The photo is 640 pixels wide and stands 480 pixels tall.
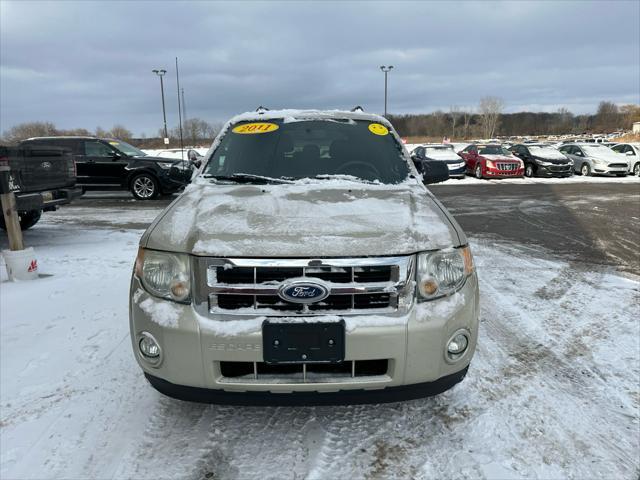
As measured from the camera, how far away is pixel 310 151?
11.8 ft

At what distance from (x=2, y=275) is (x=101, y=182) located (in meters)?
8.02

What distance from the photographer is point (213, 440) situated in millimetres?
2420

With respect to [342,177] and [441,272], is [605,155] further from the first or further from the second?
[441,272]

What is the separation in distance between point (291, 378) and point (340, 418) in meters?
0.65

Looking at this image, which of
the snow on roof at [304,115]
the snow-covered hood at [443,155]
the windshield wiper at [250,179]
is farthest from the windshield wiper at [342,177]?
the snow-covered hood at [443,155]

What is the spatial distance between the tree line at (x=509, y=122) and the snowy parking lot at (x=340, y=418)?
102 m

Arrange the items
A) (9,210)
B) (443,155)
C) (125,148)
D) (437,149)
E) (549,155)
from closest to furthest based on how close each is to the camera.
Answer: (9,210) < (125,148) < (549,155) < (443,155) < (437,149)

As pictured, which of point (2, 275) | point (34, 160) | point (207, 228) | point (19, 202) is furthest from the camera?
point (34, 160)

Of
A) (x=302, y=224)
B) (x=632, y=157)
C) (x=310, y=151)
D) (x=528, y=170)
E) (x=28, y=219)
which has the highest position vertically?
(x=310, y=151)

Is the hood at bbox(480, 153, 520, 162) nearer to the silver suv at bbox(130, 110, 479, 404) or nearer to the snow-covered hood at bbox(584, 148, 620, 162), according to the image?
the snow-covered hood at bbox(584, 148, 620, 162)

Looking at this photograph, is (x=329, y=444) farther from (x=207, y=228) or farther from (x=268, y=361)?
(x=207, y=228)

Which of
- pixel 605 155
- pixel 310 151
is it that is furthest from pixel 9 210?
pixel 605 155

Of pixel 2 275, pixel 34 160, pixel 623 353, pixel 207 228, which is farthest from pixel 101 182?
pixel 623 353

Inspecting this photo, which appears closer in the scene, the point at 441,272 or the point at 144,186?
the point at 441,272
